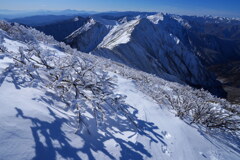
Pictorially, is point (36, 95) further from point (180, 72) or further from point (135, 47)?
point (180, 72)

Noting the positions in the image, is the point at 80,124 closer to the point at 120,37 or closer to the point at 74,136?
the point at 74,136

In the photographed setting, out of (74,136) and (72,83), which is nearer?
(74,136)

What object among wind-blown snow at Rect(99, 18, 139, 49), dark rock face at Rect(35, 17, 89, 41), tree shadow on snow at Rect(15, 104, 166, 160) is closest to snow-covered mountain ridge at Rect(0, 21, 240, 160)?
tree shadow on snow at Rect(15, 104, 166, 160)

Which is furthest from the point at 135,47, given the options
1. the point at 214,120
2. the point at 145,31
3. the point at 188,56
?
the point at 214,120

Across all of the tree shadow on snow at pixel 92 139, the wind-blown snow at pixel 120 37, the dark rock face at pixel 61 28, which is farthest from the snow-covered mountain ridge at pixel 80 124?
the dark rock face at pixel 61 28

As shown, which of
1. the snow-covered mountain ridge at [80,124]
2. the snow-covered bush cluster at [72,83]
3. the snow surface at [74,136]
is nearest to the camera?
the snow surface at [74,136]

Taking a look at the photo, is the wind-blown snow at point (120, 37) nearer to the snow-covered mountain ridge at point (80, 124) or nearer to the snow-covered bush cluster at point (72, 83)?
the snow-covered mountain ridge at point (80, 124)

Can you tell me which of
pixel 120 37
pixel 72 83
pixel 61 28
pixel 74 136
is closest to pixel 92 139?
pixel 74 136

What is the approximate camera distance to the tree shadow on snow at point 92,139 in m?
2.71

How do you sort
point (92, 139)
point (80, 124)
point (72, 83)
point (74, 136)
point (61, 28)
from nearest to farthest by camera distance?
point (74, 136) < point (92, 139) < point (80, 124) < point (72, 83) < point (61, 28)

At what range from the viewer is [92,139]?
133 inches

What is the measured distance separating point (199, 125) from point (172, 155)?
2.52 meters

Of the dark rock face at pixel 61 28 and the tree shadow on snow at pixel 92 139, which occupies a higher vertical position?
the tree shadow on snow at pixel 92 139

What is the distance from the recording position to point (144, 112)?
18.0 feet
